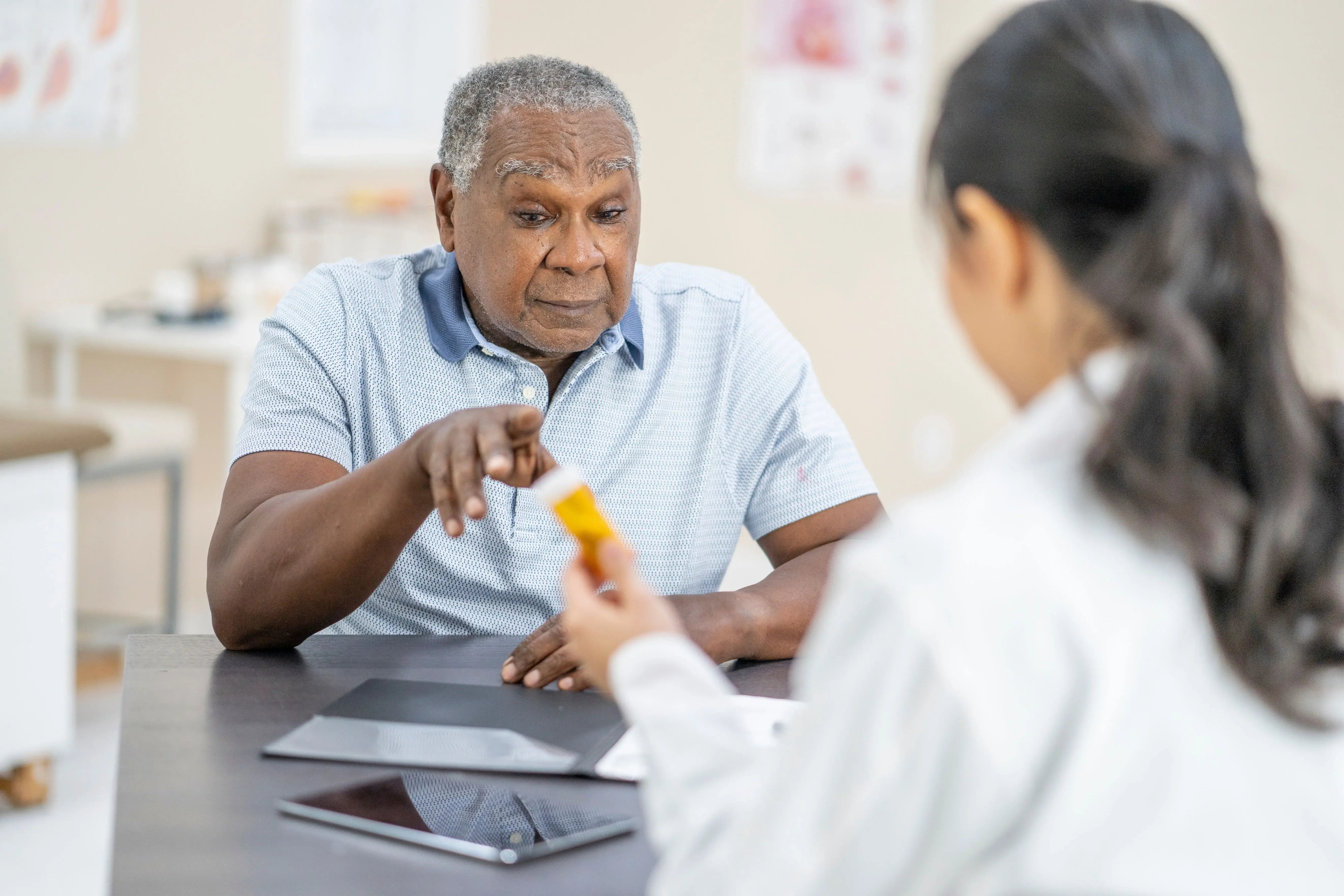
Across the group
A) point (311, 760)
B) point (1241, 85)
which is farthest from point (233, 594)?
point (1241, 85)

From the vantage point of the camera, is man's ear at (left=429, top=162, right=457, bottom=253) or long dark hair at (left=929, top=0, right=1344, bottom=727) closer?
long dark hair at (left=929, top=0, right=1344, bottom=727)

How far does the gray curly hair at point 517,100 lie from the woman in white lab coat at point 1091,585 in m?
0.80

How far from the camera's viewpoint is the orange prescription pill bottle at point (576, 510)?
2.66 feet

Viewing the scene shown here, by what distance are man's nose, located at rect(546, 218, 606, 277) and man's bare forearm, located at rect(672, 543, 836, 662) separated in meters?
0.36

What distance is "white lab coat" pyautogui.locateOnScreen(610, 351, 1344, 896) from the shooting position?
0.57 meters

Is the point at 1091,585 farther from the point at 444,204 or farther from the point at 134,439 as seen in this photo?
the point at 134,439

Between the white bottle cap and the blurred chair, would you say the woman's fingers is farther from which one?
the blurred chair

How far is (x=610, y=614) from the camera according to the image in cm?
→ 78

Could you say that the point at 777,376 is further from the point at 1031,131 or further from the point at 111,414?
the point at 111,414

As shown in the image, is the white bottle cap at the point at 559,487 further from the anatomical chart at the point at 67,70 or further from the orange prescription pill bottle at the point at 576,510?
the anatomical chart at the point at 67,70

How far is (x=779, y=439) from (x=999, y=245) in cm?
91

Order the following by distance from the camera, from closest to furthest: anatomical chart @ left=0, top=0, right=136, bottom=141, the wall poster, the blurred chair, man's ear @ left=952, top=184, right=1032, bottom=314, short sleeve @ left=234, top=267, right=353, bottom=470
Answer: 1. man's ear @ left=952, top=184, right=1032, bottom=314
2. short sleeve @ left=234, top=267, right=353, bottom=470
3. the blurred chair
4. anatomical chart @ left=0, top=0, right=136, bottom=141
5. the wall poster

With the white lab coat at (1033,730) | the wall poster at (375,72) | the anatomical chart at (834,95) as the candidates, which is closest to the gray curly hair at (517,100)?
the white lab coat at (1033,730)

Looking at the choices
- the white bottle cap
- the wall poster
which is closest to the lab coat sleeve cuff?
the white bottle cap
